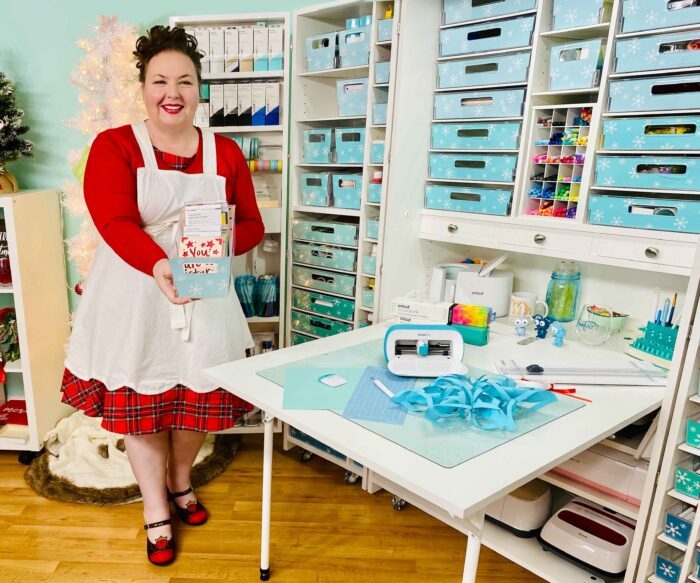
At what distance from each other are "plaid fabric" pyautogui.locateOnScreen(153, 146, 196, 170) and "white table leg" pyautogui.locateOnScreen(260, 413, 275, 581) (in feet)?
2.51

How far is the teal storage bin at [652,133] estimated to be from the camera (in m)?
1.54

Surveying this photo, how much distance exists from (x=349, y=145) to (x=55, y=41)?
144 cm

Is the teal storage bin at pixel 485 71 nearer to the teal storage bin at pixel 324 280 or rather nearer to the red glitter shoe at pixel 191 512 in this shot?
the teal storage bin at pixel 324 280

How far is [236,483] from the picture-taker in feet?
7.66

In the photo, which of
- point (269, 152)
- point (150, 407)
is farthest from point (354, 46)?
point (150, 407)

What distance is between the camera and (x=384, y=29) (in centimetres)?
199

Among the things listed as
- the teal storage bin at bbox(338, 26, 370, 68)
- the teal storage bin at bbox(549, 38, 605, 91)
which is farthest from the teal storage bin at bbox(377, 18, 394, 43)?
the teal storage bin at bbox(549, 38, 605, 91)

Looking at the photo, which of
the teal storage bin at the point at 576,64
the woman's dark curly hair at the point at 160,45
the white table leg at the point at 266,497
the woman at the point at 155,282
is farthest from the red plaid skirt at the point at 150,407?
the teal storage bin at the point at 576,64

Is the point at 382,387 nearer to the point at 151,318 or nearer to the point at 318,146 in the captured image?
the point at 151,318

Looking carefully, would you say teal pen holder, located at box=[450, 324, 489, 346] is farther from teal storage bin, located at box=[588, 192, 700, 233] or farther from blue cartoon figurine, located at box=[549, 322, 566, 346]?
teal storage bin, located at box=[588, 192, 700, 233]

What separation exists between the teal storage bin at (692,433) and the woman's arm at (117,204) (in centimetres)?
138

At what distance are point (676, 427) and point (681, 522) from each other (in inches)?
9.9

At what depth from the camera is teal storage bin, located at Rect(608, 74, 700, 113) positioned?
153 cm

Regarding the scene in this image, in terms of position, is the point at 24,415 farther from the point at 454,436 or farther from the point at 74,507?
the point at 454,436
